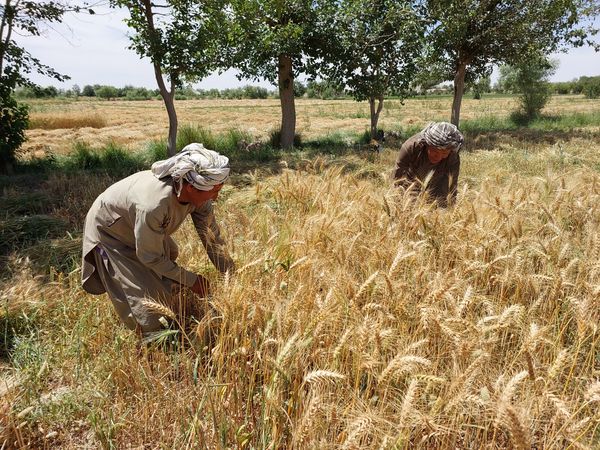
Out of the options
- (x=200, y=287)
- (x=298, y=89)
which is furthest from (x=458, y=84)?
(x=200, y=287)

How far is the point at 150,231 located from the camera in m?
2.09

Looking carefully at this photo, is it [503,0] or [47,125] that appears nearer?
[503,0]

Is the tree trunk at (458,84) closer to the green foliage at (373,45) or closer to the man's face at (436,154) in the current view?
the green foliage at (373,45)

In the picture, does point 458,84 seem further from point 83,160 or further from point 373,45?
point 83,160

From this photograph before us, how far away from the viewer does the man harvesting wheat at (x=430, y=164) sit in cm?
352

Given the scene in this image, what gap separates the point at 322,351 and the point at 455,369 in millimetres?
548

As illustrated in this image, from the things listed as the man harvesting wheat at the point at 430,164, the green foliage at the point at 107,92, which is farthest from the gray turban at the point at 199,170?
the green foliage at the point at 107,92

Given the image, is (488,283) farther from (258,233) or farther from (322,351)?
(258,233)

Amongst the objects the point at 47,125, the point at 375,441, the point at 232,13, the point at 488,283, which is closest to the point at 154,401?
the point at 375,441

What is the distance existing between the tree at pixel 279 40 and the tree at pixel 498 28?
3662 millimetres

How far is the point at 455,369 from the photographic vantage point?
1.50 metres

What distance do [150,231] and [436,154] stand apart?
104 inches

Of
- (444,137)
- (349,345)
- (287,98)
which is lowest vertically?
(349,345)

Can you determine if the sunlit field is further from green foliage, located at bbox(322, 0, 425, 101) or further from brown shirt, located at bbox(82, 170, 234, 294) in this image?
green foliage, located at bbox(322, 0, 425, 101)
